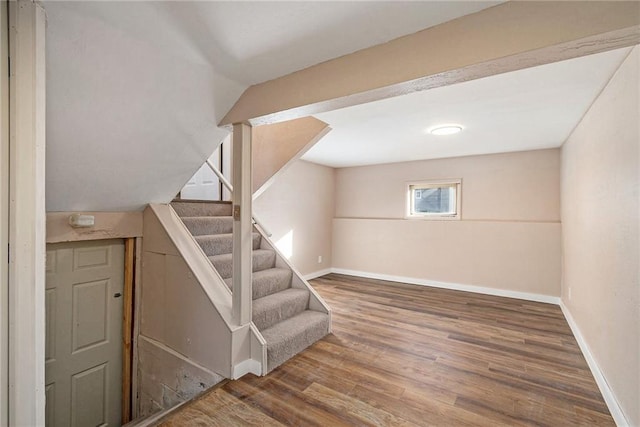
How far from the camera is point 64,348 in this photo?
2418 millimetres

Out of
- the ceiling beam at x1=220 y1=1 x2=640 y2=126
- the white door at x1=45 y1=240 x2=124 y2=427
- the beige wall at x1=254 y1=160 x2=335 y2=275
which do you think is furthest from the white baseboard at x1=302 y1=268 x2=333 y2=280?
the ceiling beam at x1=220 y1=1 x2=640 y2=126

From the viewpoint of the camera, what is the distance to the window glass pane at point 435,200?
486 cm

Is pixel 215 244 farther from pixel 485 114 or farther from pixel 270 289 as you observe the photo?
pixel 485 114

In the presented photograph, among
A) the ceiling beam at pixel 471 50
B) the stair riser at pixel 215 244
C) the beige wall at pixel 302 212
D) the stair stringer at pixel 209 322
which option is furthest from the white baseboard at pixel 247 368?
the beige wall at pixel 302 212

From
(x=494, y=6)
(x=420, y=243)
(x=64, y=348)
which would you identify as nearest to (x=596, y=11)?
(x=494, y=6)

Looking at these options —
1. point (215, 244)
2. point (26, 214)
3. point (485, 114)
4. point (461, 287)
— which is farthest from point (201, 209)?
point (461, 287)

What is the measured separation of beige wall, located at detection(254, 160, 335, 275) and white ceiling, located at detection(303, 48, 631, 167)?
77 centimetres

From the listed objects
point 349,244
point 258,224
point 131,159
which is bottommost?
point 349,244

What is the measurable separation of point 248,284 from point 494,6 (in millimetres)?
2075

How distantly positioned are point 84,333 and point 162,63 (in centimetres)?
241

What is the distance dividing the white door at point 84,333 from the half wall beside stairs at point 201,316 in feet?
0.78

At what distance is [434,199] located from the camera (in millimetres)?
5027

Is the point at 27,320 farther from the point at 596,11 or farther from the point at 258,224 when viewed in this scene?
the point at 258,224

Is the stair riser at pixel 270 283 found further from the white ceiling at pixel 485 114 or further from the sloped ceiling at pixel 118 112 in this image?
the white ceiling at pixel 485 114
